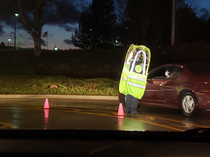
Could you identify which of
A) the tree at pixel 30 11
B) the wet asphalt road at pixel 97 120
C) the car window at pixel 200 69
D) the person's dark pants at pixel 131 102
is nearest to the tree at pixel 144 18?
the tree at pixel 30 11

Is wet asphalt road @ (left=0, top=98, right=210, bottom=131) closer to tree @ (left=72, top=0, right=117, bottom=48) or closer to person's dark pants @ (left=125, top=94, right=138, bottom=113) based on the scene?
person's dark pants @ (left=125, top=94, right=138, bottom=113)

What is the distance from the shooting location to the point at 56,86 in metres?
17.5

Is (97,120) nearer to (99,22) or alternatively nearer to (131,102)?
(131,102)

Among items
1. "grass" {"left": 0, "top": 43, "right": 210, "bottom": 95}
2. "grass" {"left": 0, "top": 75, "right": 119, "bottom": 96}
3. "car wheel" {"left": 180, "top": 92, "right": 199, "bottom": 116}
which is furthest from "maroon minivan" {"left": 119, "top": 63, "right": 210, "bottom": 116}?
"grass" {"left": 0, "top": 43, "right": 210, "bottom": 95}

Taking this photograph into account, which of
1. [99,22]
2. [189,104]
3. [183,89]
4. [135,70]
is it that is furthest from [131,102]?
[99,22]

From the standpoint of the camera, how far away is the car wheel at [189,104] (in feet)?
31.3

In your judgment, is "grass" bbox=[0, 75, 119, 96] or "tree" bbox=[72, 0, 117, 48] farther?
"tree" bbox=[72, 0, 117, 48]

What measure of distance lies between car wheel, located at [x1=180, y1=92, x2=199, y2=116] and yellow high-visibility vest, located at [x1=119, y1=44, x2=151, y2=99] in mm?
1342

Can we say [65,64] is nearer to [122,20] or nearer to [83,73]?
[83,73]

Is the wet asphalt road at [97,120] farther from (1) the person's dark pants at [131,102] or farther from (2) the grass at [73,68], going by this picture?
(2) the grass at [73,68]

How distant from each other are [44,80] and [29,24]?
10426 mm

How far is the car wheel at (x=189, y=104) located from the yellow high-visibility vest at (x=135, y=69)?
1.34 metres

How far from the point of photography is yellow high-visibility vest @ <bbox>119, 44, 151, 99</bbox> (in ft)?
31.7

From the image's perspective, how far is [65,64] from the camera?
2598 cm
